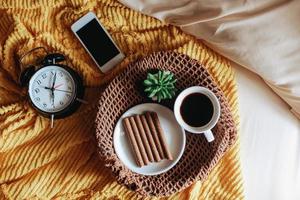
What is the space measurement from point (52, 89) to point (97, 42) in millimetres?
112

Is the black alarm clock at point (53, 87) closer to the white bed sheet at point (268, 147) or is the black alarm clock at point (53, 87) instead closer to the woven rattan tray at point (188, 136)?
the woven rattan tray at point (188, 136)

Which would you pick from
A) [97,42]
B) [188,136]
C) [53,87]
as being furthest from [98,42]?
[188,136]

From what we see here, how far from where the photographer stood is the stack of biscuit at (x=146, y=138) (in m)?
0.87

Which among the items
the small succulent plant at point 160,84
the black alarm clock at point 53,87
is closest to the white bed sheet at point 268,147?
the small succulent plant at point 160,84

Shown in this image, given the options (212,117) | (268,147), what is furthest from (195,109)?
(268,147)

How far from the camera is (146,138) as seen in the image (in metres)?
0.87

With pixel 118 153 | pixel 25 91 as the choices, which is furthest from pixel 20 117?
pixel 118 153

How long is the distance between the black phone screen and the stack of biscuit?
0.12m

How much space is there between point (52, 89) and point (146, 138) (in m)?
0.18

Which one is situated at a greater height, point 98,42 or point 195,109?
→ point 98,42

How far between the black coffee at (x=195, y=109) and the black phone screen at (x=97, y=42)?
15cm

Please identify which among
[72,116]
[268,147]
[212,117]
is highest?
[72,116]

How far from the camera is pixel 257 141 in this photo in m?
0.91

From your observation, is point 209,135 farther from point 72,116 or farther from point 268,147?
point 72,116
